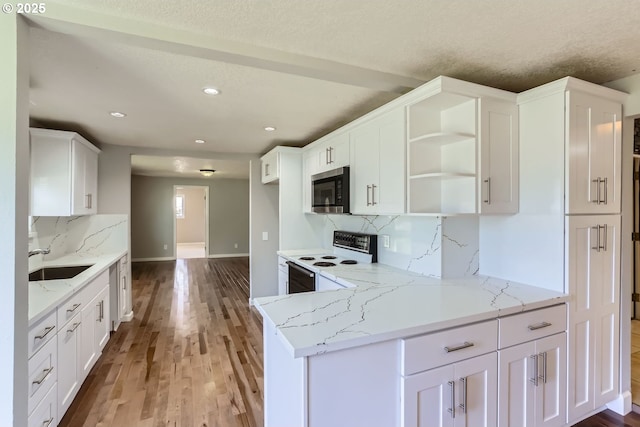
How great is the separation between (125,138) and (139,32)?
2824 mm

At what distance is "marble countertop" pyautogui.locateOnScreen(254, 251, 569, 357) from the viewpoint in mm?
1338

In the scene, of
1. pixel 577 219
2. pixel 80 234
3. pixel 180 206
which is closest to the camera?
pixel 577 219

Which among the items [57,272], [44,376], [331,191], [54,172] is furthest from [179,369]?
[54,172]

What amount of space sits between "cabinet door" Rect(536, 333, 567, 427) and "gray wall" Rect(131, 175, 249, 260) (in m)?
8.54

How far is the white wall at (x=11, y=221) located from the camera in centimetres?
133

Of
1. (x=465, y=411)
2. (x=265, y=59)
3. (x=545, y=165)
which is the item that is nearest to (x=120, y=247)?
(x=265, y=59)

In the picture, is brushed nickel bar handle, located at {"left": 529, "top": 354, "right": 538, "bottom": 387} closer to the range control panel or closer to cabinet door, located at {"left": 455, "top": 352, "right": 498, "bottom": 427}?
cabinet door, located at {"left": 455, "top": 352, "right": 498, "bottom": 427}

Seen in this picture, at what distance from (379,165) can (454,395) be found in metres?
1.61

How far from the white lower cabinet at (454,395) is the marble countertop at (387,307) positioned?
0.22 metres

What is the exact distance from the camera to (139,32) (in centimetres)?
153

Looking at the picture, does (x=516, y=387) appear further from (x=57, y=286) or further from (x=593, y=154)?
(x=57, y=286)

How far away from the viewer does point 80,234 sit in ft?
12.7

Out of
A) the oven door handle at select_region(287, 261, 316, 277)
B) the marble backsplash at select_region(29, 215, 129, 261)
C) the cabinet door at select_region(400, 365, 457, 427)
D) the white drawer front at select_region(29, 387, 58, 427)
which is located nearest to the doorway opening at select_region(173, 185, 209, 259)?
the marble backsplash at select_region(29, 215, 129, 261)

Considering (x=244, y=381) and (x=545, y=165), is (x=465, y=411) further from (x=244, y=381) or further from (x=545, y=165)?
(x=244, y=381)
